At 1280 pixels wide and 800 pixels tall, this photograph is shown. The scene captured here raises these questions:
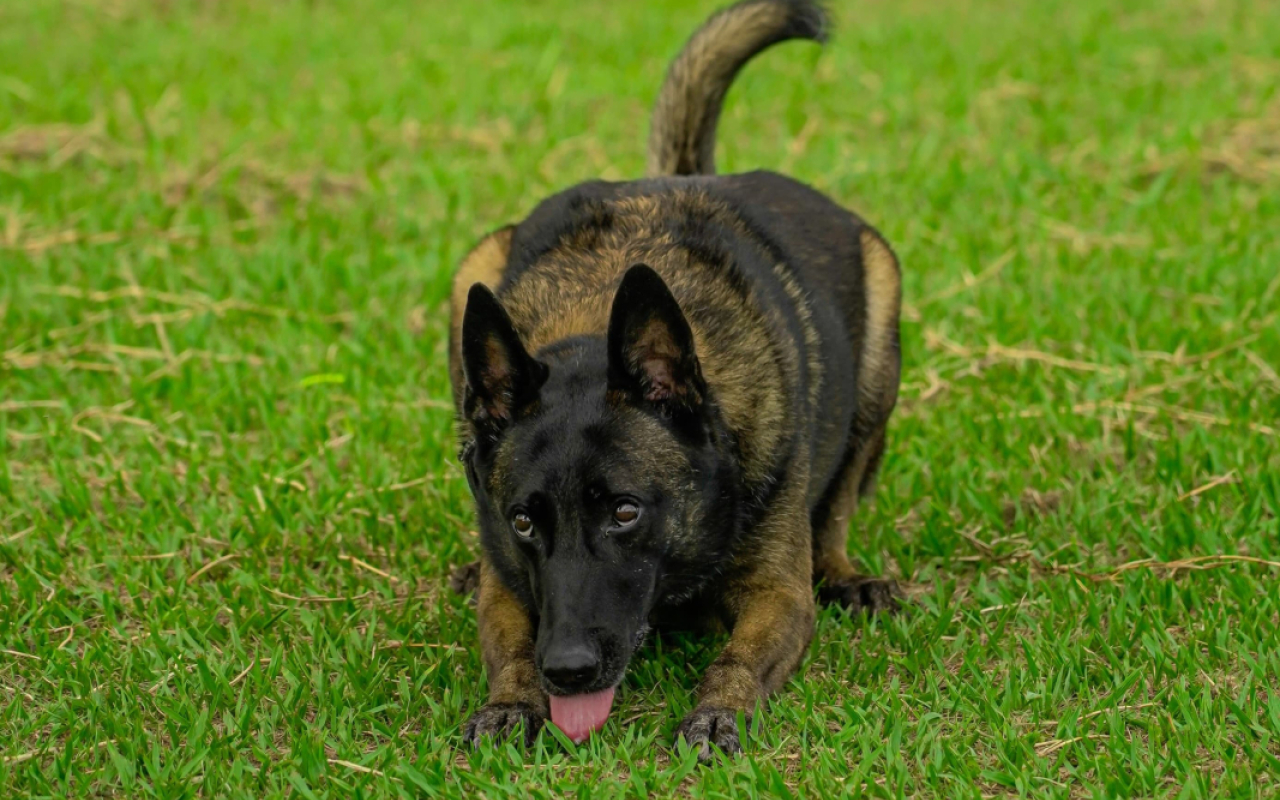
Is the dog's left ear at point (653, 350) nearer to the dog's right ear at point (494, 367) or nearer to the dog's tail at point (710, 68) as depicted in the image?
the dog's right ear at point (494, 367)

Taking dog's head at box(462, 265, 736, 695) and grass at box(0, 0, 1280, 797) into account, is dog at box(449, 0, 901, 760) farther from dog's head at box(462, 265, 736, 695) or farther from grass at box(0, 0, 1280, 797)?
grass at box(0, 0, 1280, 797)

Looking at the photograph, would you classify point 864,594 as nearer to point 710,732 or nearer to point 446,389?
point 710,732

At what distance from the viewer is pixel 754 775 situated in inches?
160

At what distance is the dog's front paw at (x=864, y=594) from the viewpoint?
5211 mm

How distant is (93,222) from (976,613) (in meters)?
5.42

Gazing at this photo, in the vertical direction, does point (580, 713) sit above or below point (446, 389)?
above

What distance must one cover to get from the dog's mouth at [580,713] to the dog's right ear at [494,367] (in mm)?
772

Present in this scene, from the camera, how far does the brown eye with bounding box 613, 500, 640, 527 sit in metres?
4.24

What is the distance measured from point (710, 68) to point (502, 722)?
9.92 feet

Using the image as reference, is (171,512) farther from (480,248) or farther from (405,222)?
(405,222)

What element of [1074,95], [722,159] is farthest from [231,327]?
[1074,95]

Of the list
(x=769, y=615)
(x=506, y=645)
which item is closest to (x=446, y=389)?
(x=506, y=645)

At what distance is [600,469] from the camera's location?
4.20 m

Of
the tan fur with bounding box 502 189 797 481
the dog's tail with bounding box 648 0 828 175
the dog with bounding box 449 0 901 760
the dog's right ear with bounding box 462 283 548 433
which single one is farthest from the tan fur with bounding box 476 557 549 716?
the dog's tail with bounding box 648 0 828 175
